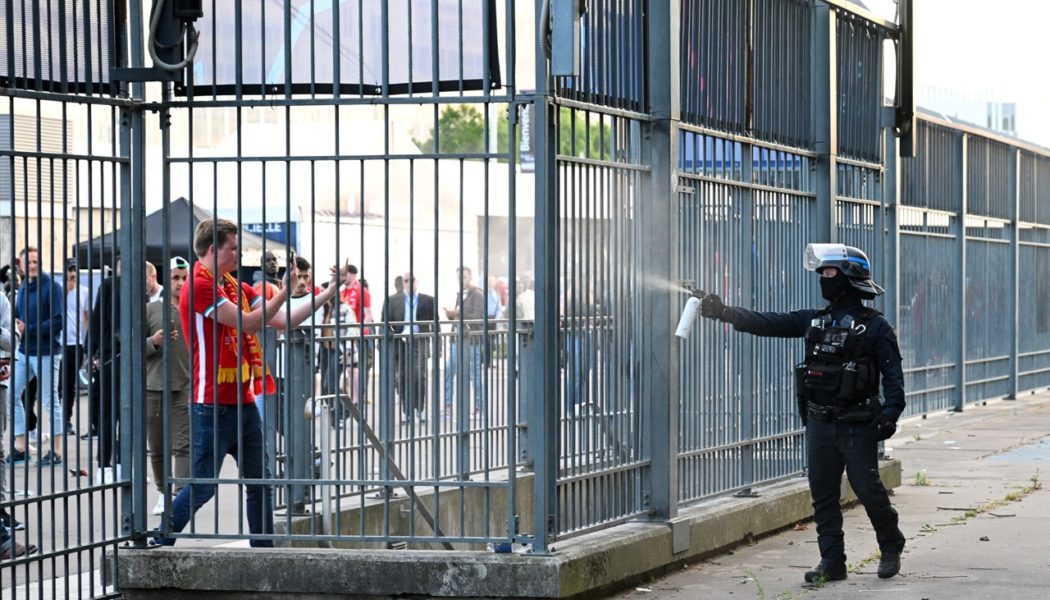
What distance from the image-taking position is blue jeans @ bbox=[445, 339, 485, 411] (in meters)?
8.44

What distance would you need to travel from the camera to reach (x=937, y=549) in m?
9.52

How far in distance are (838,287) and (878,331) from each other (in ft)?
1.00

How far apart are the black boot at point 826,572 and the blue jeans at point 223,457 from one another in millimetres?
2679

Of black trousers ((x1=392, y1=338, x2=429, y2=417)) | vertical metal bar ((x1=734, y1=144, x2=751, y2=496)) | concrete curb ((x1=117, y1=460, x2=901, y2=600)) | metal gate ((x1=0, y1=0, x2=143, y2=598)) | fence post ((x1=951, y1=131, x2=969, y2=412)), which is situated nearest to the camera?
metal gate ((x1=0, y1=0, x2=143, y2=598))

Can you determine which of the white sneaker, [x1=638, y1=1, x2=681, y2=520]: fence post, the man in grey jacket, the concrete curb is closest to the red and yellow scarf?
the man in grey jacket

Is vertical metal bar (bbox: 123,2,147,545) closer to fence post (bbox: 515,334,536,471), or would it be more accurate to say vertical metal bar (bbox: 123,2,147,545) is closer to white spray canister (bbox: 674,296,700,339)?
fence post (bbox: 515,334,536,471)

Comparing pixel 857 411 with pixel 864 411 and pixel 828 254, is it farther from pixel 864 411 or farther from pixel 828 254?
pixel 828 254

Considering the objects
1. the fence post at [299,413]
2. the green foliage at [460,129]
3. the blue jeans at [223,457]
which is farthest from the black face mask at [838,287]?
the green foliage at [460,129]

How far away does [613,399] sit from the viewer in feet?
27.2

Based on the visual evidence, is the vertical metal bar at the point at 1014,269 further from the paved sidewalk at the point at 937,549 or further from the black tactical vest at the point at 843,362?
the black tactical vest at the point at 843,362

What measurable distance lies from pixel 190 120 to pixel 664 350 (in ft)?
8.74

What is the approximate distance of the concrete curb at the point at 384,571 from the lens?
7195 mm

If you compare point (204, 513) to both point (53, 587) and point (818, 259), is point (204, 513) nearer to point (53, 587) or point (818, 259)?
point (53, 587)

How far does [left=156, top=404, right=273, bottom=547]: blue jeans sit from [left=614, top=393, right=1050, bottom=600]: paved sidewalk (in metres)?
1.78
